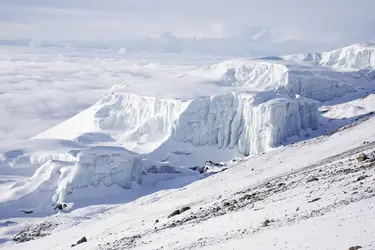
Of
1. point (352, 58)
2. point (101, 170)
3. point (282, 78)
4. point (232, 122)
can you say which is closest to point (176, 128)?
point (232, 122)

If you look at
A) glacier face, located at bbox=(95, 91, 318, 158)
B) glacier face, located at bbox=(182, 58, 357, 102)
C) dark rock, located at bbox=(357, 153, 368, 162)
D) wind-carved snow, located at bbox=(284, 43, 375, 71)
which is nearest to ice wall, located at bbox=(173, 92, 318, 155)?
glacier face, located at bbox=(95, 91, 318, 158)

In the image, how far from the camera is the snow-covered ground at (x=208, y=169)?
23562mm

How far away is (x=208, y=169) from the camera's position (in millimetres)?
72000

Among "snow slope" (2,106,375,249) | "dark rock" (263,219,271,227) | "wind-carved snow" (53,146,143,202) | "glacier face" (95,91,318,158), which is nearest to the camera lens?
"snow slope" (2,106,375,249)

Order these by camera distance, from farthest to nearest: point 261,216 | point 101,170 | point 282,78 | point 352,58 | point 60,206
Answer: point 352,58
point 282,78
point 101,170
point 60,206
point 261,216

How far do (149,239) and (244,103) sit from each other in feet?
205

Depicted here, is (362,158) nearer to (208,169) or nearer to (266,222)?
(266,222)

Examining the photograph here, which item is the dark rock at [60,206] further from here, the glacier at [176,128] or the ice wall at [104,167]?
the ice wall at [104,167]

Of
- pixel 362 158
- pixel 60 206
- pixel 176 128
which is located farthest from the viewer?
pixel 176 128

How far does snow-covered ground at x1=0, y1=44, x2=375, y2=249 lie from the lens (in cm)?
2356

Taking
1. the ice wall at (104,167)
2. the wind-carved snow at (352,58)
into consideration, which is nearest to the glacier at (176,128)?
the ice wall at (104,167)

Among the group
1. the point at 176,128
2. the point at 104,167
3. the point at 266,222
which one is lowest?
the point at 104,167

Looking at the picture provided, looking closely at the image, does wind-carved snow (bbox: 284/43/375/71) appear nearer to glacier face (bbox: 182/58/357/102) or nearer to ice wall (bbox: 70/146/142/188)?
glacier face (bbox: 182/58/357/102)

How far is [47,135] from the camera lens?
110812 mm
